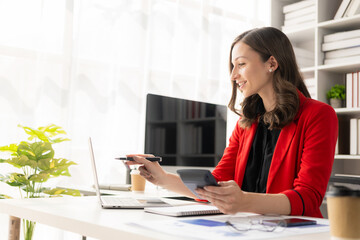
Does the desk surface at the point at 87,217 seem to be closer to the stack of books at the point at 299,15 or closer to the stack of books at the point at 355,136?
the stack of books at the point at 355,136

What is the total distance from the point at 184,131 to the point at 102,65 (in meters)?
0.81

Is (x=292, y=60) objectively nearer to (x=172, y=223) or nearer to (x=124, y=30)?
(x=172, y=223)

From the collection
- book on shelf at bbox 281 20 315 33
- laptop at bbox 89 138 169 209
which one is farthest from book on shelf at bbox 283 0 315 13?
laptop at bbox 89 138 169 209

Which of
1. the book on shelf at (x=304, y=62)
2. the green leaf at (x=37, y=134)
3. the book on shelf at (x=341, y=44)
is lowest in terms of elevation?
the green leaf at (x=37, y=134)

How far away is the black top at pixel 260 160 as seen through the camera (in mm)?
1795

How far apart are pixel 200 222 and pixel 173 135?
1556mm

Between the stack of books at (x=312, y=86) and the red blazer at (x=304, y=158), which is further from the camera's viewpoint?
the stack of books at (x=312, y=86)

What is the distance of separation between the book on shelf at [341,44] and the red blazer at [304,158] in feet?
5.60

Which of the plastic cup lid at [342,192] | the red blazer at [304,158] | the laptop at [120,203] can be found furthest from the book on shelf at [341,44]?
the plastic cup lid at [342,192]

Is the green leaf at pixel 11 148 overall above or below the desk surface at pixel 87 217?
above

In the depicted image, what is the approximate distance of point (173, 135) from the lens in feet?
8.62

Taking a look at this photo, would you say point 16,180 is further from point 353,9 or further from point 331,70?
point 353,9

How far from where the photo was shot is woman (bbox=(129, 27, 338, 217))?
152cm

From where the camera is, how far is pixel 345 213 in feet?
2.68
